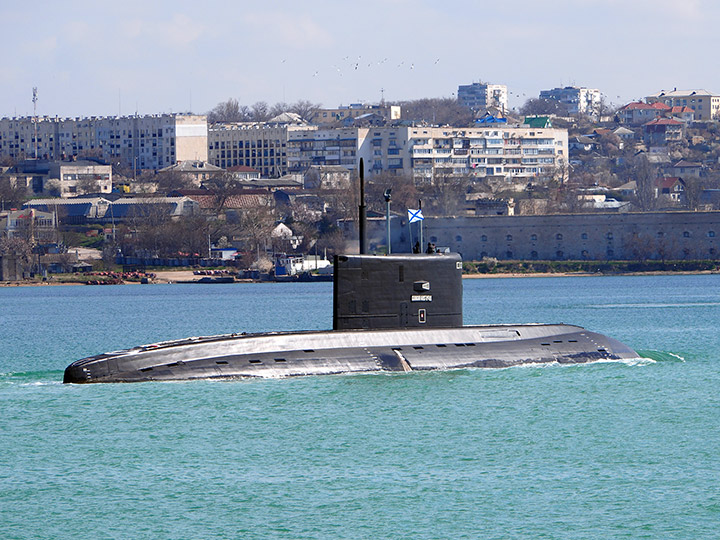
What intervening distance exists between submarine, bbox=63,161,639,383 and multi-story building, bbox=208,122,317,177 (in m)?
153

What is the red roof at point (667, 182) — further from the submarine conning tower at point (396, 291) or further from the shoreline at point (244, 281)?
the submarine conning tower at point (396, 291)

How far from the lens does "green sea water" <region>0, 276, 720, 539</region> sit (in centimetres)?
2056

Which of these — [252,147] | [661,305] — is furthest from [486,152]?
[661,305]

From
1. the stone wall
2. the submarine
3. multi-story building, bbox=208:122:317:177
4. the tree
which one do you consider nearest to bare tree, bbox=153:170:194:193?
the tree

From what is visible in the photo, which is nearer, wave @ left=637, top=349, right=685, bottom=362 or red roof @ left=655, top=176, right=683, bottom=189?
wave @ left=637, top=349, right=685, bottom=362

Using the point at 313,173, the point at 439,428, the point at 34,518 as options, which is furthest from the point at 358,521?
the point at 313,173

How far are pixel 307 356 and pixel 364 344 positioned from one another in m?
1.44

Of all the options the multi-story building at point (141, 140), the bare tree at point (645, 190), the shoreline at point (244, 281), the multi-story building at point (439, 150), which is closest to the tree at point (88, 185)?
the multi-story building at point (141, 140)

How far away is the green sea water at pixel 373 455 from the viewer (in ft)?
67.5

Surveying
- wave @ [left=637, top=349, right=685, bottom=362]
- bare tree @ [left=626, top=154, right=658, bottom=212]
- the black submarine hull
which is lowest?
wave @ [left=637, top=349, right=685, bottom=362]

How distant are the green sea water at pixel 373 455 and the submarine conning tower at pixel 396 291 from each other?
4.69 ft

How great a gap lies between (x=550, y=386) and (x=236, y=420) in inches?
340

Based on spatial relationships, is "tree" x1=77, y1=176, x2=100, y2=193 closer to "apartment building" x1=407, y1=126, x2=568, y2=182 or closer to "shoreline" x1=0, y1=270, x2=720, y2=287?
"apartment building" x1=407, y1=126, x2=568, y2=182

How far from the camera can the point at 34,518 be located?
21047 millimetres
